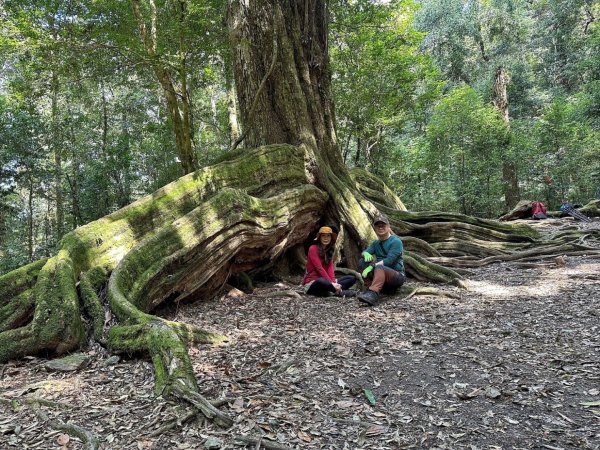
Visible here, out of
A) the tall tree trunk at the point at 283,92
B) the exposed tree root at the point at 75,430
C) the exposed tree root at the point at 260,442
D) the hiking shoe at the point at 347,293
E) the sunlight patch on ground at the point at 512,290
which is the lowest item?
the sunlight patch on ground at the point at 512,290

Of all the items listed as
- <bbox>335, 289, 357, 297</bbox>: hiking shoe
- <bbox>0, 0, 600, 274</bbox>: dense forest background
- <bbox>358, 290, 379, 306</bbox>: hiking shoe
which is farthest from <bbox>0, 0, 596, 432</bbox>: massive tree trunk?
<bbox>0, 0, 600, 274</bbox>: dense forest background

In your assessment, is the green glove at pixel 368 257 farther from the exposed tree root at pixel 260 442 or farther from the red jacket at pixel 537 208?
the red jacket at pixel 537 208

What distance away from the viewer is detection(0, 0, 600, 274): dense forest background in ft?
33.0

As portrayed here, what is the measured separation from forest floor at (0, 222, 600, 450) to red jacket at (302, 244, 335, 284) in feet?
4.22

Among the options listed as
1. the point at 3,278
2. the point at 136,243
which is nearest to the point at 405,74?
the point at 136,243

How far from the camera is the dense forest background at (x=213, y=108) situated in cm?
1006

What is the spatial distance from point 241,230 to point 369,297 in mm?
1954

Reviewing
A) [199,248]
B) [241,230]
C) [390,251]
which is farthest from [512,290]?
[199,248]

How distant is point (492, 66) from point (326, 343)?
81.4ft

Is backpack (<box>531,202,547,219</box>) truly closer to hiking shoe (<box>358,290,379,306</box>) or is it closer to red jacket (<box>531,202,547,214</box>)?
red jacket (<box>531,202,547,214</box>)

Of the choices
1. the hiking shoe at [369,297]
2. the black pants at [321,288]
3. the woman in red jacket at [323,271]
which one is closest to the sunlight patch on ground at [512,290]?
the hiking shoe at [369,297]

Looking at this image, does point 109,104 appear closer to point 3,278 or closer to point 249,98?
point 249,98

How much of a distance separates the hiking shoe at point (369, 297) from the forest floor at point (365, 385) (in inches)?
14.5

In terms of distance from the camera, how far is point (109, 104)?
19812 millimetres
